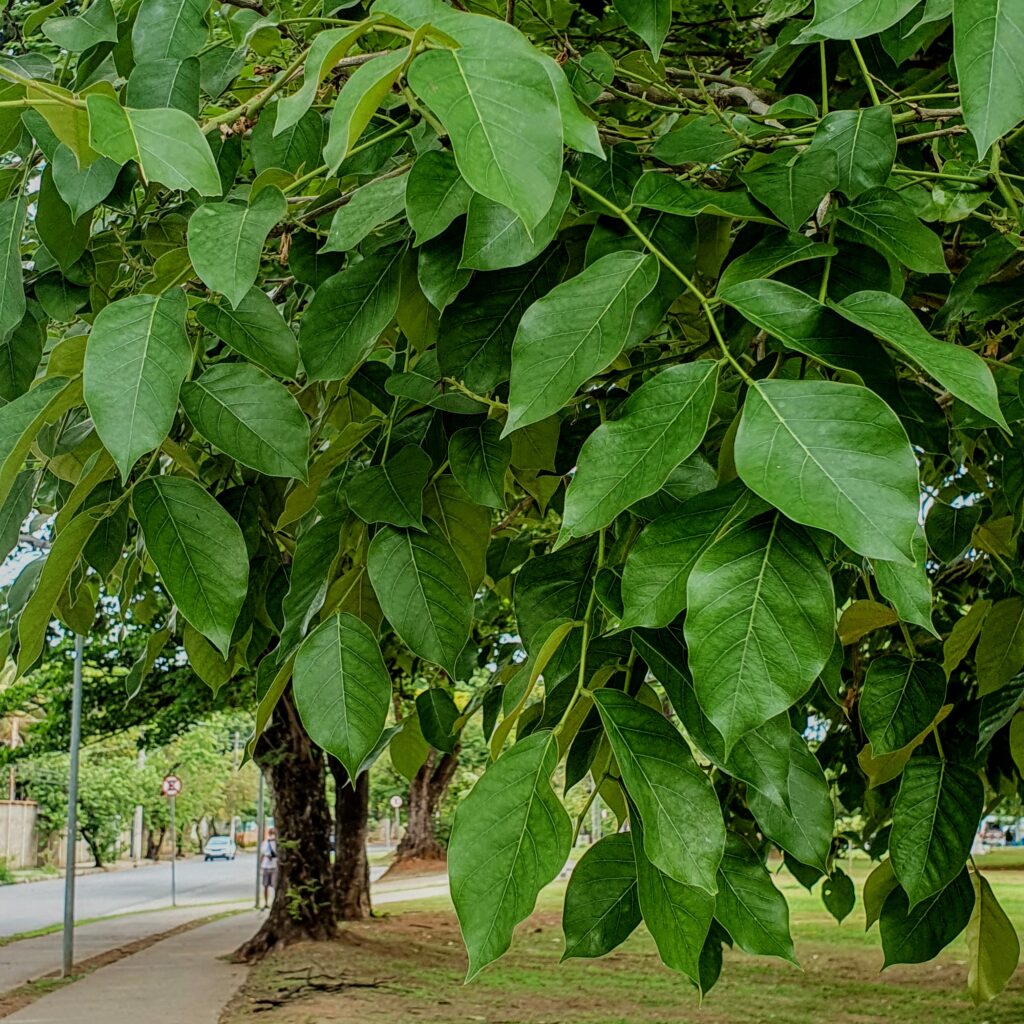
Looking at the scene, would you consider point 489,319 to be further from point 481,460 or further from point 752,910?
point 752,910

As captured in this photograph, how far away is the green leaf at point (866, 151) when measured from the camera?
3.47ft

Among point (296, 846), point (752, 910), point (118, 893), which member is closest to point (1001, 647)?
point (752, 910)

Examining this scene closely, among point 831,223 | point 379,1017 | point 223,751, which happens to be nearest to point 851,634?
point 831,223

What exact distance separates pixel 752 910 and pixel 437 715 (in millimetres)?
627

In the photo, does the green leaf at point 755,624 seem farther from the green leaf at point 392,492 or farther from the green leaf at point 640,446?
the green leaf at point 392,492

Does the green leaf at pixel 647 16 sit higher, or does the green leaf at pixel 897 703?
the green leaf at pixel 647 16

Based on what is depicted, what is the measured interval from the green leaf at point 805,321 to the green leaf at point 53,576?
23.5 inches

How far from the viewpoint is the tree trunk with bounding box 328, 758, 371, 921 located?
42.5 feet

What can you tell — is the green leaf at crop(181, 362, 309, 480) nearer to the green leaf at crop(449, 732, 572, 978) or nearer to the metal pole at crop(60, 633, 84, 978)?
the green leaf at crop(449, 732, 572, 978)

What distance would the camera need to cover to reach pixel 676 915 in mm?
806

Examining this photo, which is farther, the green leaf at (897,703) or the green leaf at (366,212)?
the green leaf at (897,703)

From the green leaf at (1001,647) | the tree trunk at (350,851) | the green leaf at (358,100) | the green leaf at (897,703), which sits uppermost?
the green leaf at (358,100)

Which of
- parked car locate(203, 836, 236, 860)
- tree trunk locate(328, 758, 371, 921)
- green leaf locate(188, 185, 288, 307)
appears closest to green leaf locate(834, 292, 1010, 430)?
green leaf locate(188, 185, 288, 307)

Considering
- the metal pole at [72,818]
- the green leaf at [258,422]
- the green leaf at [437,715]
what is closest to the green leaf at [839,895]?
the green leaf at [437,715]
